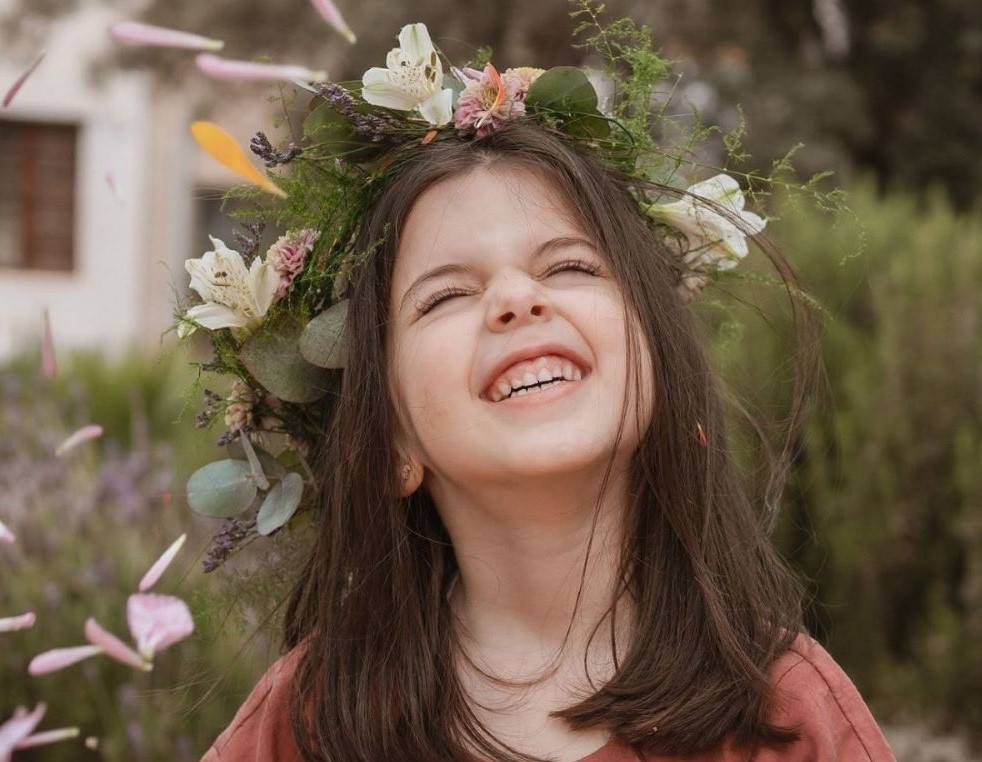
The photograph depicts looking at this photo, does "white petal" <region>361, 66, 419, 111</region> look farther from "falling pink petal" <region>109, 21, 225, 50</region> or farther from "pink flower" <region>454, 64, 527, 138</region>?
"falling pink petal" <region>109, 21, 225, 50</region>

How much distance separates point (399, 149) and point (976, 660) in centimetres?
372

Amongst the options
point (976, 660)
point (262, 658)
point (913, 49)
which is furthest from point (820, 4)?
point (262, 658)

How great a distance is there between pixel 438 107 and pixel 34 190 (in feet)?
57.6

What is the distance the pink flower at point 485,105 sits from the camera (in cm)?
221

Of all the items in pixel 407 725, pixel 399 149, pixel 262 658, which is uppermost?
pixel 399 149

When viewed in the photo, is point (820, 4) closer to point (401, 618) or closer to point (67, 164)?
A: point (67, 164)

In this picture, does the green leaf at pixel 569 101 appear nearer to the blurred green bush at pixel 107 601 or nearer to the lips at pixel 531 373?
the lips at pixel 531 373

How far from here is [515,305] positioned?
2018 millimetres

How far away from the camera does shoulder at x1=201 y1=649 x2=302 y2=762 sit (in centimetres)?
222

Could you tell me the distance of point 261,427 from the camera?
238cm

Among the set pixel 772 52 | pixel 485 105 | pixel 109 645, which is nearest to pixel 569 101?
pixel 485 105

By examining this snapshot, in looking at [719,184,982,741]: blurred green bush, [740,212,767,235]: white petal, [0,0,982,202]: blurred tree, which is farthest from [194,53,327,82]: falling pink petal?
[0,0,982,202]: blurred tree

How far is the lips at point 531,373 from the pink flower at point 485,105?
39 centimetres

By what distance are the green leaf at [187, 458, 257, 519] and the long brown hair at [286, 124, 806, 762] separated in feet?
0.42
